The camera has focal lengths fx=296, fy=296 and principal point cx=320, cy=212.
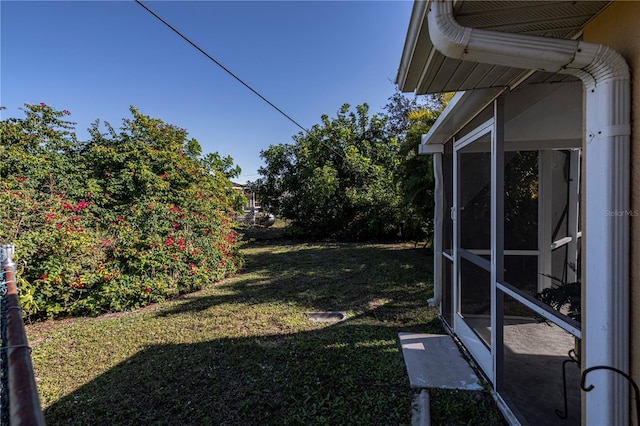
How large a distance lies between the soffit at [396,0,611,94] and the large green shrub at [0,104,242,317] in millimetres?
4725

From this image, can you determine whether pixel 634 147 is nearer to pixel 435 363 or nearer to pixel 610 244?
pixel 610 244

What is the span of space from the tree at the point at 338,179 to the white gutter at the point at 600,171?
9530 millimetres

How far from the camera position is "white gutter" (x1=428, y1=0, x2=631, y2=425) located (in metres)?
1.06

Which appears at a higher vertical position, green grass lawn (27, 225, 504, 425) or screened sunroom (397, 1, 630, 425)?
screened sunroom (397, 1, 630, 425)

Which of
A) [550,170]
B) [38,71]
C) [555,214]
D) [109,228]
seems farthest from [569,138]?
[38,71]

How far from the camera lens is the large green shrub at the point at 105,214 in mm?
3969

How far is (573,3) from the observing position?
114 centimetres

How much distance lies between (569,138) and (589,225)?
2.88m

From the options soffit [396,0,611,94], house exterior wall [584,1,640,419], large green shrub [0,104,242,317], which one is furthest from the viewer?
large green shrub [0,104,242,317]

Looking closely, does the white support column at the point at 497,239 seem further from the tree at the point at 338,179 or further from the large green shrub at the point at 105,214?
the tree at the point at 338,179

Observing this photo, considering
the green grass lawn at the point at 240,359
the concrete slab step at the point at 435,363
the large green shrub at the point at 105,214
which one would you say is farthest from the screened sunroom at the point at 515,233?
the large green shrub at the point at 105,214

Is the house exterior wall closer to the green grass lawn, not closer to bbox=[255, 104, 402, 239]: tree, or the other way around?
the green grass lawn

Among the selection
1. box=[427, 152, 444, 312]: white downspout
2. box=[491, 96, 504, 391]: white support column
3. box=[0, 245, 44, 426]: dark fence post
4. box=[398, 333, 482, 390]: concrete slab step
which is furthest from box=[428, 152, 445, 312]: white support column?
box=[0, 245, 44, 426]: dark fence post

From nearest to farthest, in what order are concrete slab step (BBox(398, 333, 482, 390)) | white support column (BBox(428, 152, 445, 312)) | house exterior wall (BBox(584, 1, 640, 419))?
house exterior wall (BBox(584, 1, 640, 419)), concrete slab step (BBox(398, 333, 482, 390)), white support column (BBox(428, 152, 445, 312))
